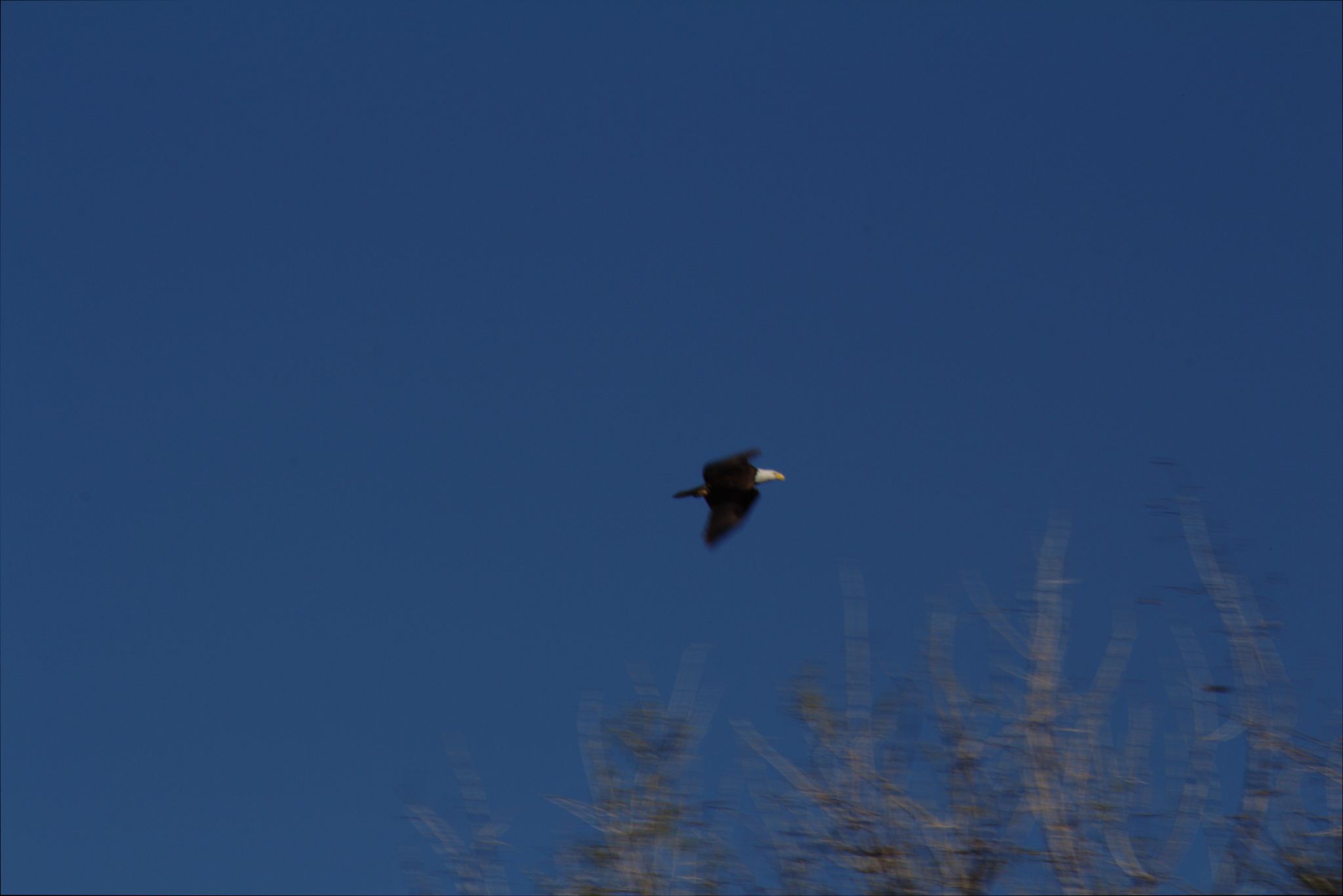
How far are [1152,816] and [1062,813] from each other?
0.46m

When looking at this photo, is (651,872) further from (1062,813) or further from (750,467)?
(750,467)

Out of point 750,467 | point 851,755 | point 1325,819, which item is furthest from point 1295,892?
point 750,467

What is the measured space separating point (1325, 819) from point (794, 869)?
2.44 meters

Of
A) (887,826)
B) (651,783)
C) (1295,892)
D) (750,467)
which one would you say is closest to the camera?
(1295,892)

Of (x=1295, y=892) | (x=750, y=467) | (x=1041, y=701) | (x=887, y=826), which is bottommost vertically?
(x=1295, y=892)

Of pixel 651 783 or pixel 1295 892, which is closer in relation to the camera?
pixel 1295 892

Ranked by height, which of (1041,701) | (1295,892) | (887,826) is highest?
(1041,701)

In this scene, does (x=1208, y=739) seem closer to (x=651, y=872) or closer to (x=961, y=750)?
(x=961, y=750)

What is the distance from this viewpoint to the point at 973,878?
7457 millimetres

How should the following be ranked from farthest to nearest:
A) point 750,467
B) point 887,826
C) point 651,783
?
point 750,467 < point 651,783 < point 887,826

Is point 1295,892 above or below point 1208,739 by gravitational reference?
below

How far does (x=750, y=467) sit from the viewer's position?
11.2 meters

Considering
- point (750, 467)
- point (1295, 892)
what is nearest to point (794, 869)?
point (1295, 892)

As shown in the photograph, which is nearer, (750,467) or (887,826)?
(887,826)
